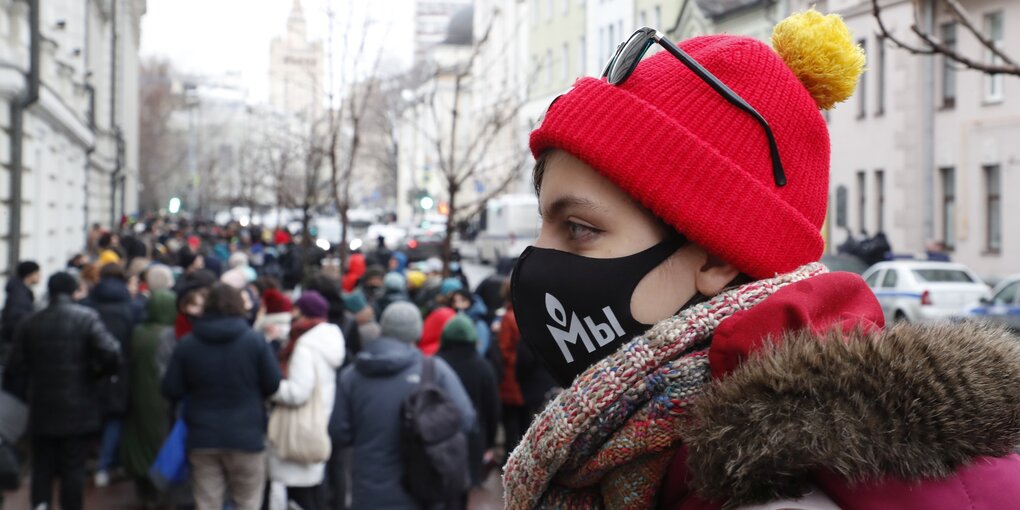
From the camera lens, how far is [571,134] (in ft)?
6.13

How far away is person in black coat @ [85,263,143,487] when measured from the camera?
34.3 ft

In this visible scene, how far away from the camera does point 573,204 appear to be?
6.10 ft

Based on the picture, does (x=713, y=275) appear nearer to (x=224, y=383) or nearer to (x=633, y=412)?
(x=633, y=412)

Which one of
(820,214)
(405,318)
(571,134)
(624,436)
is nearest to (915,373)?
(624,436)

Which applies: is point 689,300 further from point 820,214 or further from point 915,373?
point 915,373

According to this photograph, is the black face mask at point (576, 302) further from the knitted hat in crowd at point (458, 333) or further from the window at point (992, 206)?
the window at point (992, 206)

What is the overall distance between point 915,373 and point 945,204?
1242 inches

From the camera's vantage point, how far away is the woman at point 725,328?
144cm

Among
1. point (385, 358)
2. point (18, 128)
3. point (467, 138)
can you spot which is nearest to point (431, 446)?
point (385, 358)

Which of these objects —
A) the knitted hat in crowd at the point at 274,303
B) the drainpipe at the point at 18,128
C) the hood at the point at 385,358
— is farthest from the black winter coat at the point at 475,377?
the drainpipe at the point at 18,128

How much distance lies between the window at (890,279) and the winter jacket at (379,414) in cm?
1764

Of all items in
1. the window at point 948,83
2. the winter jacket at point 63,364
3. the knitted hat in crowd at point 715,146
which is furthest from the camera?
the window at point 948,83

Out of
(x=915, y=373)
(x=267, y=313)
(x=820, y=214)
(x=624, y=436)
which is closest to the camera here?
(x=915, y=373)

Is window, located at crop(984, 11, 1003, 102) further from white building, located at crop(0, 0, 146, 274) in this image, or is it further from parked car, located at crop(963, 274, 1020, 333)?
white building, located at crop(0, 0, 146, 274)
